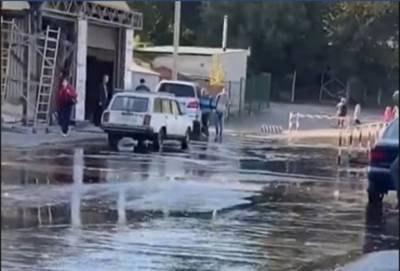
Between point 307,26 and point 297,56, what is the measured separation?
1.92 metres

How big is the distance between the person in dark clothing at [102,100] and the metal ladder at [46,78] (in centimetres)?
284

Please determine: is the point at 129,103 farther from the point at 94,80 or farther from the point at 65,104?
the point at 94,80

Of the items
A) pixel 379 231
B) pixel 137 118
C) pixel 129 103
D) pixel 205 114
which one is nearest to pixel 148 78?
pixel 205 114

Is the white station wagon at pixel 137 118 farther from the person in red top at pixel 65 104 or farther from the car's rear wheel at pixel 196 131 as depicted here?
the car's rear wheel at pixel 196 131

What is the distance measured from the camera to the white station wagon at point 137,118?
29859mm

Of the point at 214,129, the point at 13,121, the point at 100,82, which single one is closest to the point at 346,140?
the point at 214,129

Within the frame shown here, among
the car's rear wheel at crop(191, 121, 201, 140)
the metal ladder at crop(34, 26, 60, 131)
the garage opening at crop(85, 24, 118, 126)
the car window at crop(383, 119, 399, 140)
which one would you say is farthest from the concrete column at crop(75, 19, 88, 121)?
the car window at crop(383, 119, 399, 140)

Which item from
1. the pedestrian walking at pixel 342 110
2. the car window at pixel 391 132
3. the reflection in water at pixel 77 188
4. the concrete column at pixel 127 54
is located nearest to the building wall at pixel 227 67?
the pedestrian walking at pixel 342 110

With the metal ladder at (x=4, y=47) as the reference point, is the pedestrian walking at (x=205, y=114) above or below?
below

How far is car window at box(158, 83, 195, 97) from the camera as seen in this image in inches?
1502

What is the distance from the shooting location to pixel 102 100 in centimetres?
3731

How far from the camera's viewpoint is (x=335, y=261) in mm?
11594

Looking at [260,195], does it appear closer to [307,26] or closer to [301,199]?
[301,199]

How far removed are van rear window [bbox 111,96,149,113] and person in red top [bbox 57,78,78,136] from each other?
7.18 ft
